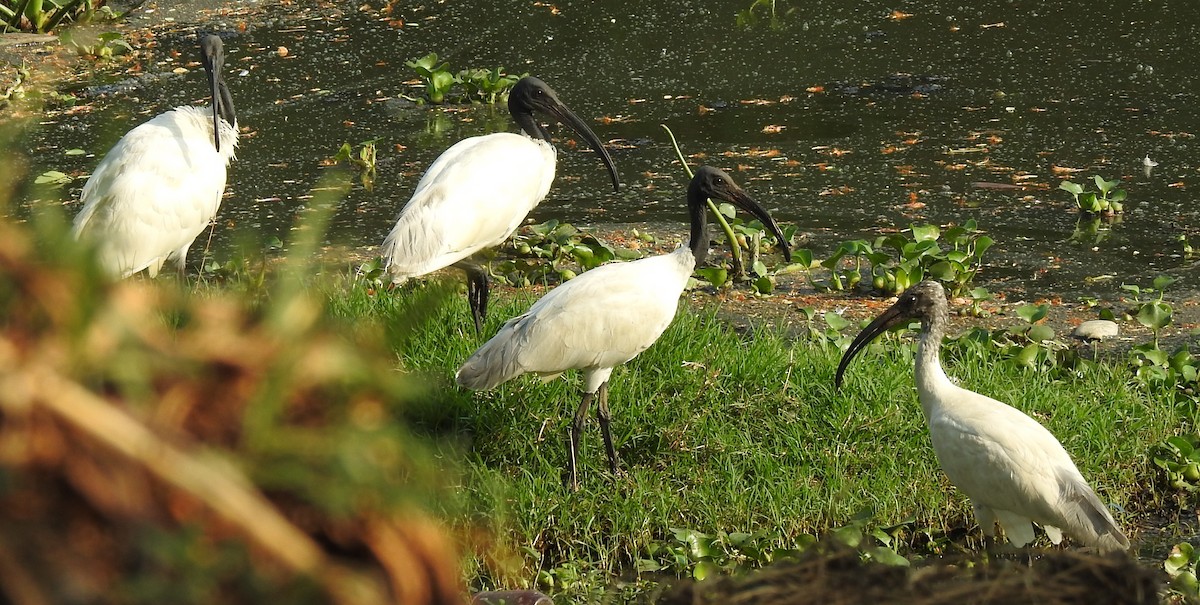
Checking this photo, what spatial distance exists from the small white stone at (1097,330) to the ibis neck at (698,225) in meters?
1.49

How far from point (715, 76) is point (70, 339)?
8.47 m

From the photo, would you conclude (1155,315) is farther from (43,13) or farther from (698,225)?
(43,13)

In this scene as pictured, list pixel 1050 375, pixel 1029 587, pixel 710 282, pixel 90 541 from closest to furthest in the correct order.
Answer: pixel 90 541
pixel 1029 587
pixel 1050 375
pixel 710 282

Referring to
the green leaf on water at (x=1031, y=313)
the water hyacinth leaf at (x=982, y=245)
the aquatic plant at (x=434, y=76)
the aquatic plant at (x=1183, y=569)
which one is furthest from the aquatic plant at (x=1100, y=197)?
the aquatic plant at (x=434, y=76)

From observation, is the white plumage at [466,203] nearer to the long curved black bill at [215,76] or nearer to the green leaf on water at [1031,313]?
the long curved black bill at [215,76]

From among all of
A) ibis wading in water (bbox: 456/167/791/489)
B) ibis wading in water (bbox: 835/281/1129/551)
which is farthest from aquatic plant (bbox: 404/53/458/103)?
ibis wading in water (bbox: 835/281/1129/551)

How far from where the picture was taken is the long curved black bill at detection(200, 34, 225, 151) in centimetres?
560

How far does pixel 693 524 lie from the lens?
13.2ft

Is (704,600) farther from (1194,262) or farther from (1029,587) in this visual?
(1194,262)

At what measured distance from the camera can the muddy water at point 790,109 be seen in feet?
21.9

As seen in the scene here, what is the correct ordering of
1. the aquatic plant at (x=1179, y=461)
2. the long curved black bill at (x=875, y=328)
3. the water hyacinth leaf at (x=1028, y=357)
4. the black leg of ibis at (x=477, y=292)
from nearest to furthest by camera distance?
the aquatic plant at (x=1179, y=461) → the long curved black bill at (x=875, y=328) → the water hyacinth leaf at (x=1028, y=357) → the black leg of ibis at (x=477, y=292)

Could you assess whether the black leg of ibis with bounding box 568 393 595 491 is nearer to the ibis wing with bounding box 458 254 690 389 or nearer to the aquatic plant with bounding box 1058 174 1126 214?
the ibis wing with bounding box 458 254 690 389

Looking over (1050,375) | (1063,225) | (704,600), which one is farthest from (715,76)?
(704,600)

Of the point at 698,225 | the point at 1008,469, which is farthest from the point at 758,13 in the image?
the point at 1008,469
